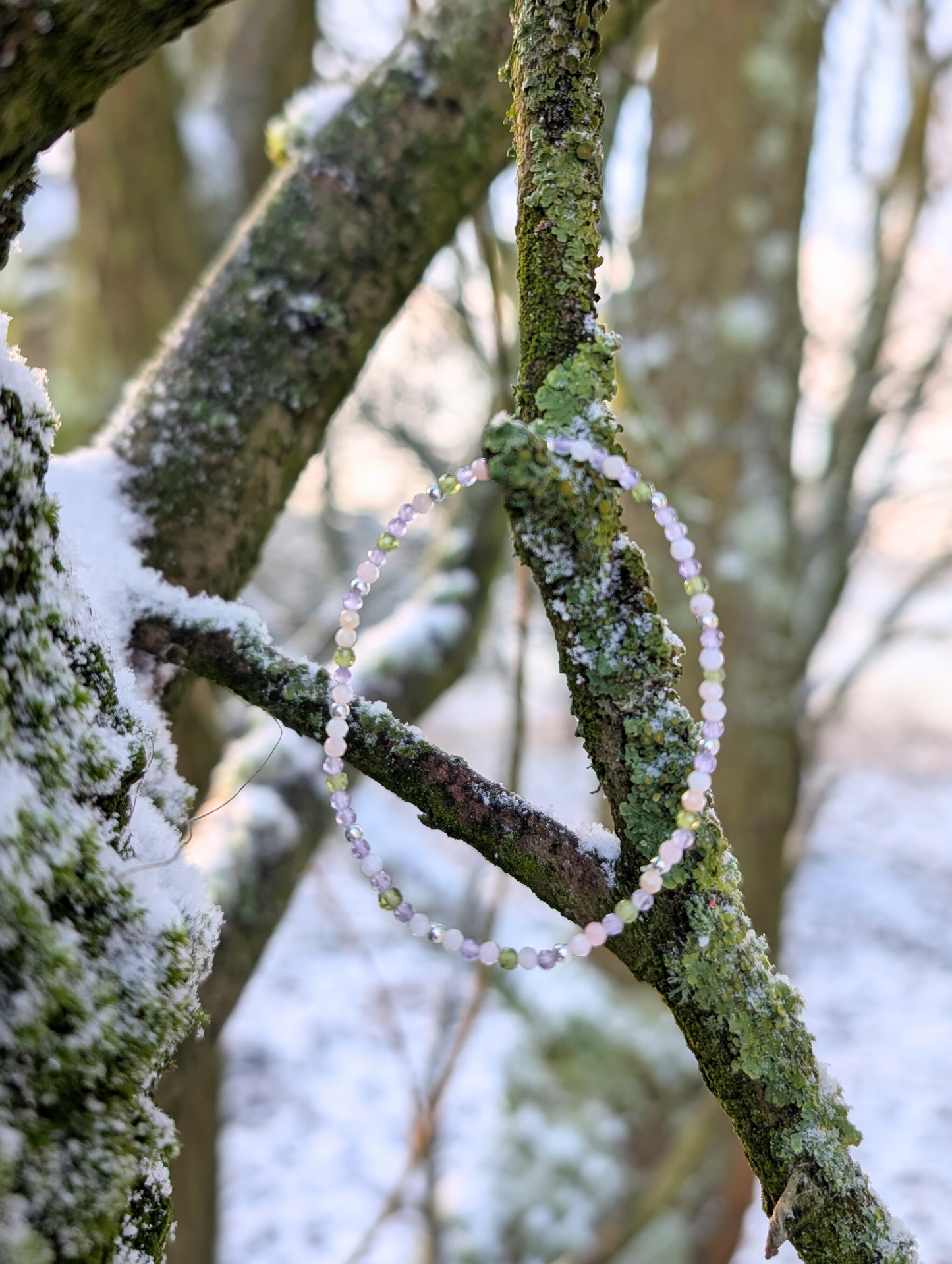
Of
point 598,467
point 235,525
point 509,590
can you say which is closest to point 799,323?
point 235,525

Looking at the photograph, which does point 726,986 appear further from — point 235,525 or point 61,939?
point 235,525

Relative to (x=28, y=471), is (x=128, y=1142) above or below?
below

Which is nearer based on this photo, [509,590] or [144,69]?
[144,69]

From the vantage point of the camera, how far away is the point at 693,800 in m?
0.44

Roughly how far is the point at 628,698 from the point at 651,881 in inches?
3.7

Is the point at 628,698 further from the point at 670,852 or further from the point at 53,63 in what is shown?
the point at 53,63

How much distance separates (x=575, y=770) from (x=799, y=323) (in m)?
5.02

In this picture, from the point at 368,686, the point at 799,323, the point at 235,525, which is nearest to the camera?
the point at 235,525

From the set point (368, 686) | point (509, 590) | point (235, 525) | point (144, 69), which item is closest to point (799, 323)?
point (368, 686)

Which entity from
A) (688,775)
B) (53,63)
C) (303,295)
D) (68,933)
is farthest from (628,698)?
(303,295)

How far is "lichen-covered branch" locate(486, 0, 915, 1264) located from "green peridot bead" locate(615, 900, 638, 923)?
0.01 metres

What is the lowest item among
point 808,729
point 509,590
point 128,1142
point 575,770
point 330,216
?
point 128,1142

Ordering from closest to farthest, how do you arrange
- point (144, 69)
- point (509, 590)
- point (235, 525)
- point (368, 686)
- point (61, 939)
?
1. point (61, 939)
2. point (235, 525)
3. point (368, 686)
4. point (144, 69)
5. point (509, 590)

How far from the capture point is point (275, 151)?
33.1 inches
